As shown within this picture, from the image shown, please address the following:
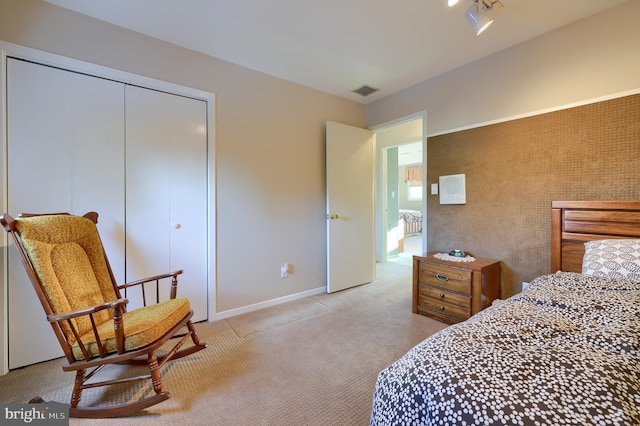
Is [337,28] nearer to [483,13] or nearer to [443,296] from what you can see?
[483,13]

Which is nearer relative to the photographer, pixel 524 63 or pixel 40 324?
pixel 40 324

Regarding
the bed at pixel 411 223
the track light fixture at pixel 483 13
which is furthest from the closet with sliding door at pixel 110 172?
the bed at pixel 411 223

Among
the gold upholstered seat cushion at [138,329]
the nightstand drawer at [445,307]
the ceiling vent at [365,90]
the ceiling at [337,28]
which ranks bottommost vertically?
the nightstand drawer at [445,307]

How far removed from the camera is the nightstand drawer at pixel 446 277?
2.29 m

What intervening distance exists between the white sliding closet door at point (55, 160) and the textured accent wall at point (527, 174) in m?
3.04

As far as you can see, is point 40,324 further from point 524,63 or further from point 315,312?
point 524,63

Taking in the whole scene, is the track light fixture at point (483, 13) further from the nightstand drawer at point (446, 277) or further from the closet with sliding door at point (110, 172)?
the closet with sliding door at point (110, 172)

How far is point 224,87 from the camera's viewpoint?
256 cm

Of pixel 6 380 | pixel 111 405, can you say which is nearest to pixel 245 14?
pixel 111 405

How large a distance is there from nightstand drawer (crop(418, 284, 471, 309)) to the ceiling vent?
2.37 meters

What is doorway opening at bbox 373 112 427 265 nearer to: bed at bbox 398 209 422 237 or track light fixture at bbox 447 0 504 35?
bed at bbox 398 209 422 237

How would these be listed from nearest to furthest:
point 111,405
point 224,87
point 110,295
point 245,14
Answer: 1. point 111,405
2. point 110,295
3. point 245,14
4. point 224,87

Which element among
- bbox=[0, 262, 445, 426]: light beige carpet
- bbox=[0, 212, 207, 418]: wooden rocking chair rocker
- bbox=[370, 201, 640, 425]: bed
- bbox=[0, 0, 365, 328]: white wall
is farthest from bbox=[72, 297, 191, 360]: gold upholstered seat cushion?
bbox=[370, 201, 640, 425]: bed

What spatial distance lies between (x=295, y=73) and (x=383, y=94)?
4.02 feet
